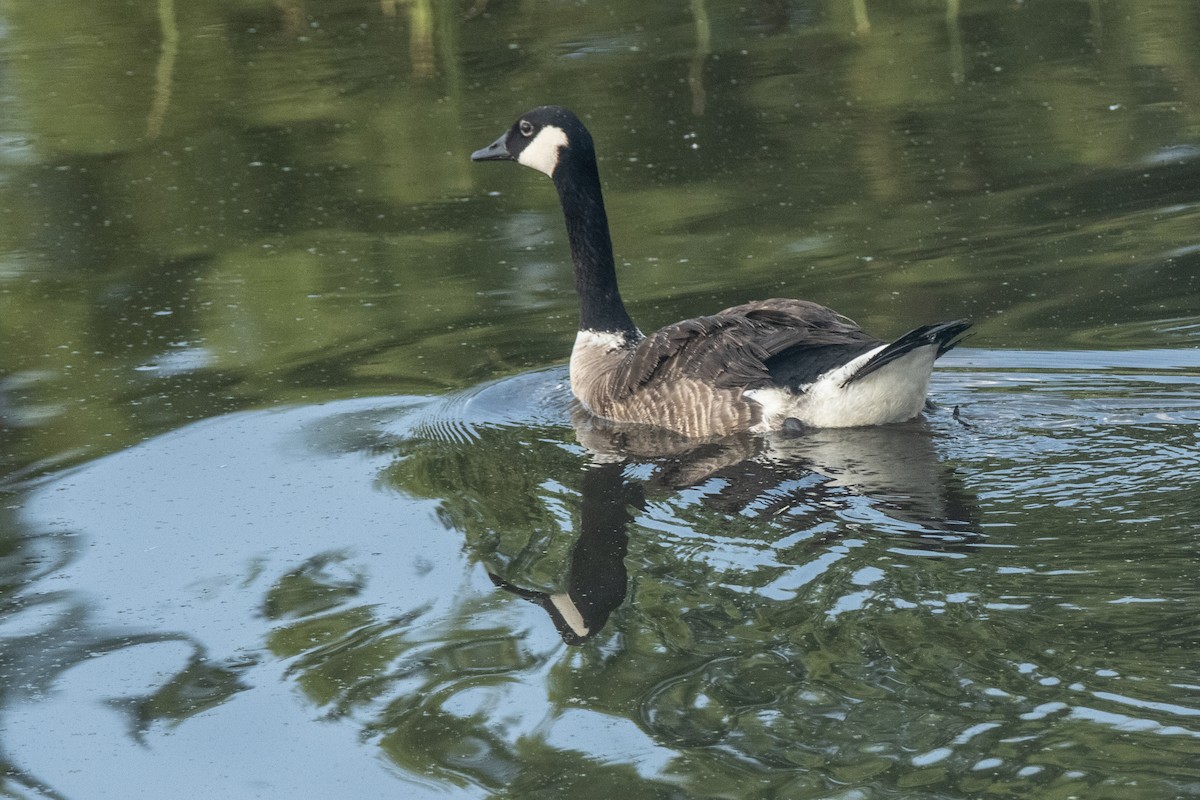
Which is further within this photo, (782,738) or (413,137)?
(413,137)

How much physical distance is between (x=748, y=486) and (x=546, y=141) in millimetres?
3175

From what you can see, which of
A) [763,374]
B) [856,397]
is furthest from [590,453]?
[856,397]

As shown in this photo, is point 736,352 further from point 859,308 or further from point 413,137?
point 413,137

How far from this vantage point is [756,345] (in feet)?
27.9

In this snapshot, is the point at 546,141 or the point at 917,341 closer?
the point at 917,341

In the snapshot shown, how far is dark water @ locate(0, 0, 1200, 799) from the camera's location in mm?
5523

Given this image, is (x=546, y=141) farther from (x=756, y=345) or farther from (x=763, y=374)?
(x=763, y=374)

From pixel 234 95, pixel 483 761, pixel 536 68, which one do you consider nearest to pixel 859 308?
pixel 483 761

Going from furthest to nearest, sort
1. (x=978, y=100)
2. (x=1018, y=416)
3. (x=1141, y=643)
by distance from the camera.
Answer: (x=978, y=100) < (x=1018, y=416) < (x=1141, y=643)

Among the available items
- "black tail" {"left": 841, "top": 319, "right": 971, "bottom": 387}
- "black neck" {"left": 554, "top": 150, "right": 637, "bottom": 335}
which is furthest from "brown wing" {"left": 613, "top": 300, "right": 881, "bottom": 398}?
"black neck" {"left": 554, "top": 150, "right": 637, "bottom": 335}

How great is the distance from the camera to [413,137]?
51.7 feet

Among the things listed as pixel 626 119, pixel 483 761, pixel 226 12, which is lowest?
pixel 483 761

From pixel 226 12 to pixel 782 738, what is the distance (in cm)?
1753

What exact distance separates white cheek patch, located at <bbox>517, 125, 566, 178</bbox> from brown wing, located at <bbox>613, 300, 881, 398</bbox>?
5.59 ft
